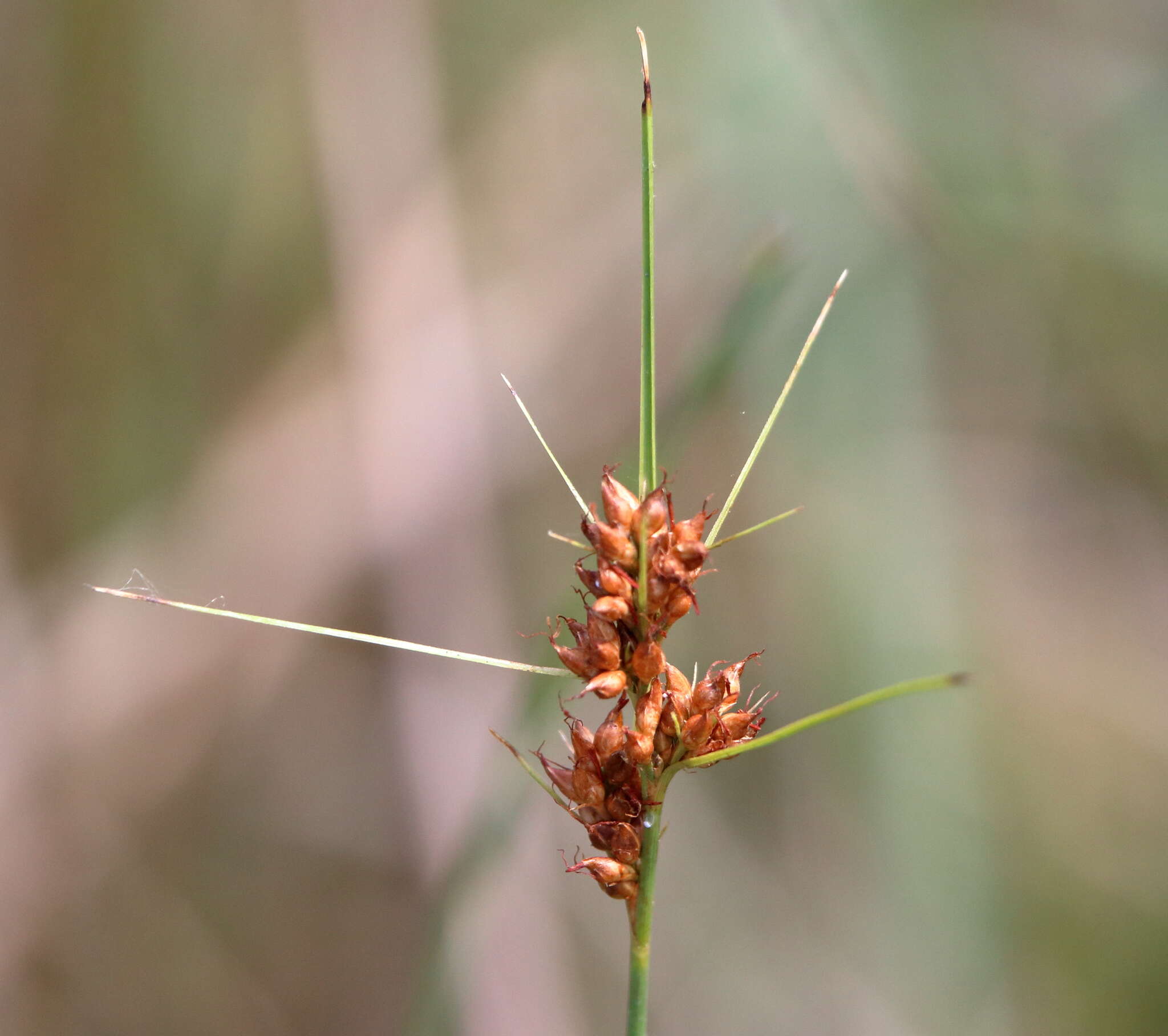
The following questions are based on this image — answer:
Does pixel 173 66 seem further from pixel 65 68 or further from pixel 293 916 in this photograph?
pixel 293 916

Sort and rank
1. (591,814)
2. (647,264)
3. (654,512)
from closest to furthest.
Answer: (647,264)
(654,512)
(591,814)

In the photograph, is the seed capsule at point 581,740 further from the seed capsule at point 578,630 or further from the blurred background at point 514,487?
the blurred background at point 514,487

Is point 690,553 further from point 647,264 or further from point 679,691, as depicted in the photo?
point 647,264

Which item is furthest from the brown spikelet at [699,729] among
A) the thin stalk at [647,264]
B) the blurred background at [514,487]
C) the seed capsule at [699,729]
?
the blurred background at [514,487]

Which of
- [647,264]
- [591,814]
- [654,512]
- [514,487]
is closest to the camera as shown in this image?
[647,264]

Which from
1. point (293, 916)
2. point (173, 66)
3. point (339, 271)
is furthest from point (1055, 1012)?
point (173, 66)

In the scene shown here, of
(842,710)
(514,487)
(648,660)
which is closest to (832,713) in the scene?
(842,710)
